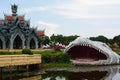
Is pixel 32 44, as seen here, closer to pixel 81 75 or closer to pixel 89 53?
pixel 89 53

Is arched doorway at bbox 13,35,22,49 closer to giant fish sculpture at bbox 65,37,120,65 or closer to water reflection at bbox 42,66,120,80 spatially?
giant fish sculpture at bbox 65,37,120,65

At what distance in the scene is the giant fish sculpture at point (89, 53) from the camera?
1699 inches

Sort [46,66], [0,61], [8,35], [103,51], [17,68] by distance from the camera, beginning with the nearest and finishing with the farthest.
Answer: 1. [0,61]
2. [17,68]
3. [46,66]
4. [103,51]
5. [8,35]

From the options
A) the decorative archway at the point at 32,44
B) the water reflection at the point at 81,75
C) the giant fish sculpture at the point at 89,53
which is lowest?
the water reflection at the point at 81,75

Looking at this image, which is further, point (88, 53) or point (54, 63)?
point (88, 53)

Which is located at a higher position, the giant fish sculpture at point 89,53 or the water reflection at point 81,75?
the giant fish sculpture at point 89,53

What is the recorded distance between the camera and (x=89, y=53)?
46375 mm

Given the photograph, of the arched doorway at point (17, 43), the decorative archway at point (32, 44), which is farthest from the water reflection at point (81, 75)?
the decorative archway at point (32, 44)

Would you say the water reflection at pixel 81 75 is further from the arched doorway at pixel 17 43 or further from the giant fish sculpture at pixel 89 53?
the arched doorway at pixel 17 43

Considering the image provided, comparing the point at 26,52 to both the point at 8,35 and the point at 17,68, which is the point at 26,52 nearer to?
the point at 17,68

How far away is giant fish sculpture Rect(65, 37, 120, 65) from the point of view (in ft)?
142

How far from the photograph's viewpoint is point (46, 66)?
123 feet

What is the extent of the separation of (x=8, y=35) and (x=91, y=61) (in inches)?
677

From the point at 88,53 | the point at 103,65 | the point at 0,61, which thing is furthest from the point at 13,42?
the point at 0,61
